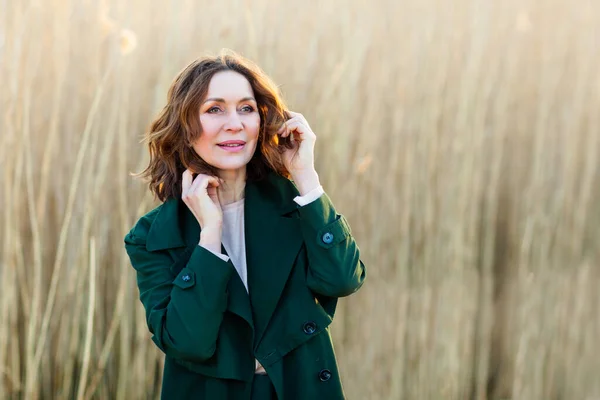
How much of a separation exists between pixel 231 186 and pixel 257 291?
0.61 feet

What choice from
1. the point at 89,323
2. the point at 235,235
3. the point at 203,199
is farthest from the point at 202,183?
the point at 89,323

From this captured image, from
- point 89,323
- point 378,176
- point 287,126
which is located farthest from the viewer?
point 378,176

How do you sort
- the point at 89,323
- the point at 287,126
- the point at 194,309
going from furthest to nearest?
the point at 89,323
the point at 287,126
the point at 194,309

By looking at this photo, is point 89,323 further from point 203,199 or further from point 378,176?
point 378,176

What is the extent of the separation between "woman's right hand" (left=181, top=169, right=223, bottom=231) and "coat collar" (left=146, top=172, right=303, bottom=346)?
51 millimetres

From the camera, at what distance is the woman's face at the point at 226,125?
1179mm

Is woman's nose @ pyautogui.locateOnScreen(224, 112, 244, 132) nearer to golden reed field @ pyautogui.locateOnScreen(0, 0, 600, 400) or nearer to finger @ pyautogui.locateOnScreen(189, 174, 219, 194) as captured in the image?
finger @ pyautogui.locateOnScreen(189, 174, 219, 194)

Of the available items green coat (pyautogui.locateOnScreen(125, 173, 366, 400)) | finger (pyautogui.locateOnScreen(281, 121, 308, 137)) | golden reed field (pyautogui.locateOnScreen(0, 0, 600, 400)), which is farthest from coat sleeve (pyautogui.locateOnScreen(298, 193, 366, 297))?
golden reed field (pyautogui.locateOnScreen(0, 0, 600, 400))

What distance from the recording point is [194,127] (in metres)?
1.19

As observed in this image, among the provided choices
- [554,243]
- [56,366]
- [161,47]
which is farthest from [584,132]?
[56,366]

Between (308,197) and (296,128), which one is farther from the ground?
(296,128)

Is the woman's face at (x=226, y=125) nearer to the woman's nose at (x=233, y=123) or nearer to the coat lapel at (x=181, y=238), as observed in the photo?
the woman's nose at (x=233, y=123)

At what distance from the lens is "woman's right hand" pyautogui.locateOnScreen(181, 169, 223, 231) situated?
3.73 ft

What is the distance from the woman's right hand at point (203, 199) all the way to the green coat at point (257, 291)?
45 millimetres
